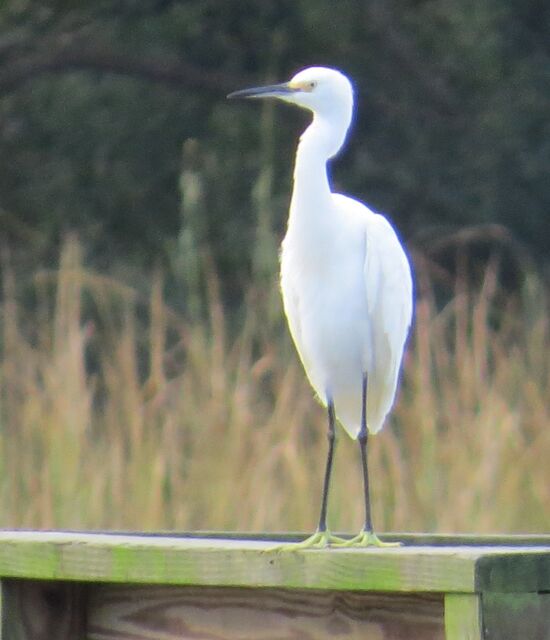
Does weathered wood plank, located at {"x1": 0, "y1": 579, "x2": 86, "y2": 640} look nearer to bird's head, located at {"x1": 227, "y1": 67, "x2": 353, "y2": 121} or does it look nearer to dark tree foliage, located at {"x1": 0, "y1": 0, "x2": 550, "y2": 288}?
bird's head, located at {"x1": 227, "y1": 67, "x2": 353, "y2": 121}

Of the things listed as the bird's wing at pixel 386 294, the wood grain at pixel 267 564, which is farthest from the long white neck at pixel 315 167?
the wood grain at pixel 267 564

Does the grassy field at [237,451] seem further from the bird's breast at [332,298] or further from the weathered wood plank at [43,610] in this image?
the weathered wood plank at [43,610]

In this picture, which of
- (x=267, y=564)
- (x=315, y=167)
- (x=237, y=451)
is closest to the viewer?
(x=267, y=564)

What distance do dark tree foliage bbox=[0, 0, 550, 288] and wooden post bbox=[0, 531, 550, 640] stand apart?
5.71 m

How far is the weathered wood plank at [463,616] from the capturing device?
1.37m

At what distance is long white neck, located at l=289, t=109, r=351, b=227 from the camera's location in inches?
100

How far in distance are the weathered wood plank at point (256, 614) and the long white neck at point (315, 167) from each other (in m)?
0.98

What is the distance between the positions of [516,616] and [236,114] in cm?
675

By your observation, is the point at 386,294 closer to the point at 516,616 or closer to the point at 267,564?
the point at 267,564

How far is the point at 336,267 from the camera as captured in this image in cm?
261

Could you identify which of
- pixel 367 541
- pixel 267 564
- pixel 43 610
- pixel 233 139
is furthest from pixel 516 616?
pixel 233 139

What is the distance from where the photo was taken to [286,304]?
275 cm

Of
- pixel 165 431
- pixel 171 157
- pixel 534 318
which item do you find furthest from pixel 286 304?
pixel 171 157

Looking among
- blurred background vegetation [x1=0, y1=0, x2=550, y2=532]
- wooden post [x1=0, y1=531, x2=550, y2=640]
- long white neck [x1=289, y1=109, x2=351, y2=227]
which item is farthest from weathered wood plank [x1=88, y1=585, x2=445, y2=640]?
blurred background vegetation [x1=0, y1=0, x2=550, y2=532]
